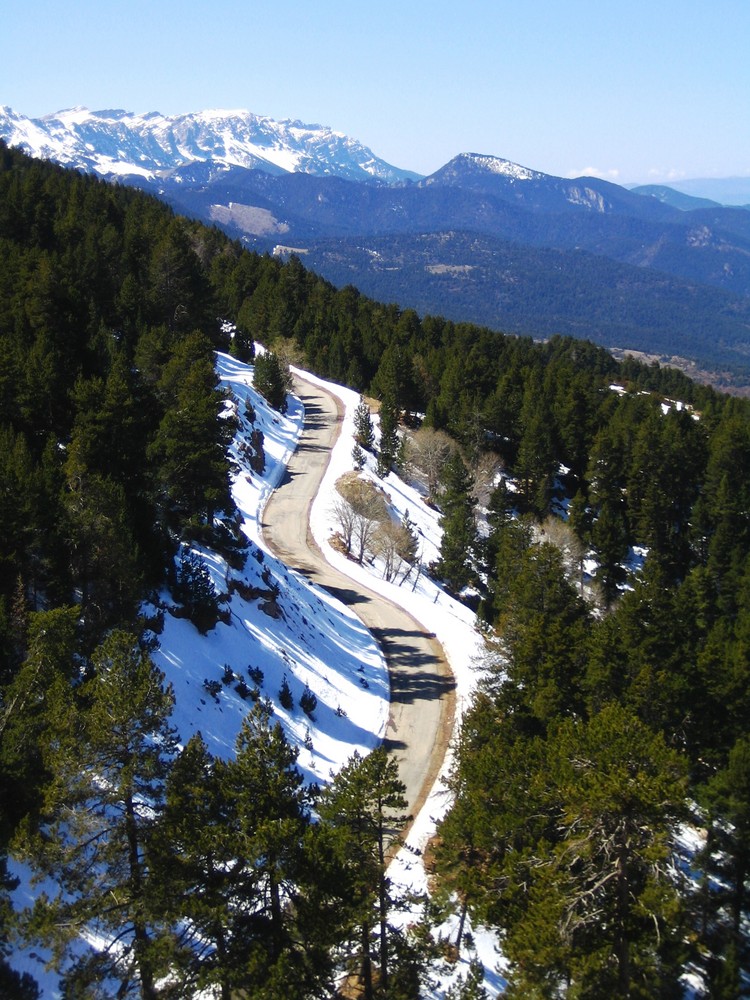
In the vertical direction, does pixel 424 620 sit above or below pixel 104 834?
below

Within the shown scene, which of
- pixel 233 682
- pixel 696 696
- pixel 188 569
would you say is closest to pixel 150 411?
pixel 188 569

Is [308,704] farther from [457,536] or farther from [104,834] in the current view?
[457,536]

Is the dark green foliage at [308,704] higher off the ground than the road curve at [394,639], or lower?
higher

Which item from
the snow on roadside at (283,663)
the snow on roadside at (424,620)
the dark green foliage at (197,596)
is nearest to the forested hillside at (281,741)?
the dark green foliage at (197,596)

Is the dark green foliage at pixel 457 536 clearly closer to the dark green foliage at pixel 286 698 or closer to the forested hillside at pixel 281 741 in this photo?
the forested hillside at pixel 281 741

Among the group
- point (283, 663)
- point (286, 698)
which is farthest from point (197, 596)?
point (283, 663)

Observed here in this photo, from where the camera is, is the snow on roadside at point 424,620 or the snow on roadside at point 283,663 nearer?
the snow on roadside at point 424,620

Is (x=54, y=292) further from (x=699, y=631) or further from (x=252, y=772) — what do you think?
(x=699, y=631)
